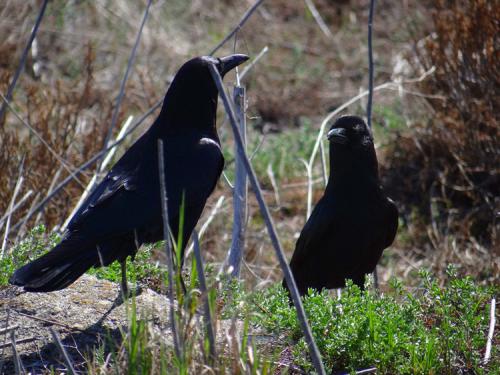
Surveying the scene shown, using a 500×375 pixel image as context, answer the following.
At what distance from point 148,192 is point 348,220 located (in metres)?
1.14

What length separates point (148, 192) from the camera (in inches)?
169

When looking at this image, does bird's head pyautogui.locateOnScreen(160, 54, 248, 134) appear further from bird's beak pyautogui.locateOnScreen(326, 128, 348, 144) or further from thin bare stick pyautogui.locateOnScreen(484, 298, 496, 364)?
thin bare stick pyautogui.locateOnScreen(484, 298, 496, 364)

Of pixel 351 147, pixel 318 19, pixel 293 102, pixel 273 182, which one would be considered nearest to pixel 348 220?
pixel 351 147

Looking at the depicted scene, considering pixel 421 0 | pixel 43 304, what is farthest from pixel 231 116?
pixel 421 0

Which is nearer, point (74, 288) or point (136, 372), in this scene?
point (136, 372)

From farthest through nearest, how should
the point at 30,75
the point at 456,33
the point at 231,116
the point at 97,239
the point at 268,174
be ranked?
the point at 30,75, the point at 268,174, the point at 456,33, the point at 97,239, the point at 231,116

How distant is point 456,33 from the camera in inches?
262

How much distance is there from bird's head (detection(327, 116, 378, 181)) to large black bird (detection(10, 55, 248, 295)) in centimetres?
67

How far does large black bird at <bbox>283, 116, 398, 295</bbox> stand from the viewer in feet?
15.6

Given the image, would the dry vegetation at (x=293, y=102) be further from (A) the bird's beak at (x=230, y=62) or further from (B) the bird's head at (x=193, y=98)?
(B) the bird's head at (x=193, y=98)

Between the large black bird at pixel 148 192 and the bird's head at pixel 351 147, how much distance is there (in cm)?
67

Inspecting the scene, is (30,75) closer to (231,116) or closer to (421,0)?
(421,0)

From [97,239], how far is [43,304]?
430mm

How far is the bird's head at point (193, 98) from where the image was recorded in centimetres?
468
